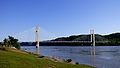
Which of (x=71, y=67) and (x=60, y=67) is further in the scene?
(x=71, y=67)

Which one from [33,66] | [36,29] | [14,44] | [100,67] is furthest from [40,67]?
[36,29]

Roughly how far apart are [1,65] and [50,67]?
11.3 metres

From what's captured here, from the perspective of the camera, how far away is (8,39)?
348 feet

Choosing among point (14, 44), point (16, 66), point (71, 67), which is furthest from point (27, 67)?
point (14, 44)

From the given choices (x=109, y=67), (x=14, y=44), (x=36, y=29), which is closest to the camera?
(x=109, y=67)

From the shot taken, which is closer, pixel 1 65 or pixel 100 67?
pixel 1 65

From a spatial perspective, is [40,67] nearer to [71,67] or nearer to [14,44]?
[71,67]

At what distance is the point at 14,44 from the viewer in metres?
106

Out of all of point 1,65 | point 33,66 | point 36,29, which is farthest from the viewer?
point 36,29

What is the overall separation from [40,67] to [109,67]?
2653 centimetres

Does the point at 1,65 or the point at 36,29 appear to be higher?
the point at 36,29

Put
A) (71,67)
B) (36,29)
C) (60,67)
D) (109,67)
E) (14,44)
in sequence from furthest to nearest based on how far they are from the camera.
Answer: (36,29) < (14,44) < (109,67) < (71,67) < (60,67)

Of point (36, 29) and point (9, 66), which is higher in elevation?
point (36, 29)

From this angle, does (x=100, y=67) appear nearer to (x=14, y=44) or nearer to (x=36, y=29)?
(x=14, y=44)
